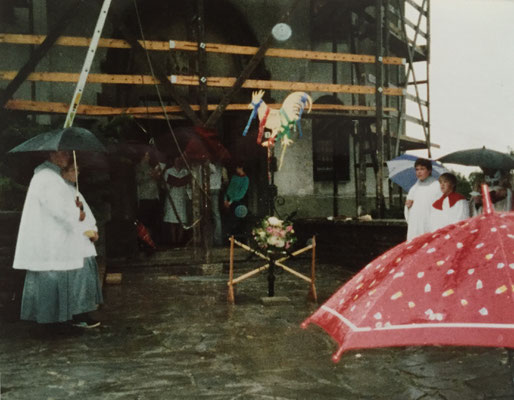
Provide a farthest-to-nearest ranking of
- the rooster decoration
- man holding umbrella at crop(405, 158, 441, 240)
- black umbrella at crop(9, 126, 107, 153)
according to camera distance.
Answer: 1. the rooster decoration
2. man holding umbrella at crop(405, 158, 441, 240)
3. black umbrella at crop(9, 126, 107, 153)

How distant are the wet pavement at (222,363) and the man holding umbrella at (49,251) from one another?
307 millimetres

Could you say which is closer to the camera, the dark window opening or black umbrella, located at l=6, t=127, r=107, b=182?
black umbrella, located at l=6, t=127, r=107, b=182

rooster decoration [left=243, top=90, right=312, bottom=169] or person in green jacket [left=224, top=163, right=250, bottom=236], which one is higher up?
rooster decoration [left=243, top=90, right=312, bottom=169]

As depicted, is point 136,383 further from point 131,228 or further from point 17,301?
point 131,228

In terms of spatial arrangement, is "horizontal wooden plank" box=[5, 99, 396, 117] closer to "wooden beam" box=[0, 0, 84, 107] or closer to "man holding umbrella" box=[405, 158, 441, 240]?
"wooden beam" box=[0, 0, 84, 107]

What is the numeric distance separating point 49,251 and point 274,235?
2.81 m

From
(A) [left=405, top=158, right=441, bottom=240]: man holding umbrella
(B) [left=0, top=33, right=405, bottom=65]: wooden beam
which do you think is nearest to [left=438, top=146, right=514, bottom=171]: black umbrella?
(A) [left=405, top=158, right=441, bottom=240]: man holding umbrella

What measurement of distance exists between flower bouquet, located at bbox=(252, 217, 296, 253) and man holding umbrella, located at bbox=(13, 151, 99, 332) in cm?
236

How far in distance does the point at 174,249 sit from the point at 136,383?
24.8ft

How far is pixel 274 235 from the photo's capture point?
7.63 m

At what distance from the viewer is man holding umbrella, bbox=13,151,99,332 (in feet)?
20.7

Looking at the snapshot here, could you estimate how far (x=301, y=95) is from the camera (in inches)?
479

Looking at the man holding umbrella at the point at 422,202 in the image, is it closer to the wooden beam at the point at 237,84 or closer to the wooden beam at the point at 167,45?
the wooden beam at the point at 237,84

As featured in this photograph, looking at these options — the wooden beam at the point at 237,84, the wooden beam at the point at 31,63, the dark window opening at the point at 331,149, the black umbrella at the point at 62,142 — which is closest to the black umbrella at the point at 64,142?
the black umbrella at the point at 62,142
